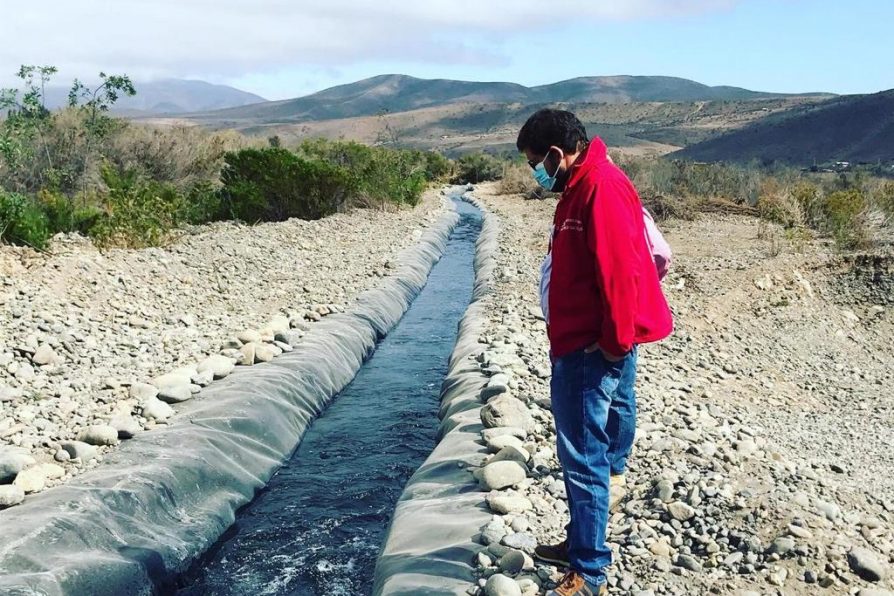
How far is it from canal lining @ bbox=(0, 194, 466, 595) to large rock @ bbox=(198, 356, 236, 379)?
0.50 feet

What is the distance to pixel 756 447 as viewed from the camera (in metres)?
4.54

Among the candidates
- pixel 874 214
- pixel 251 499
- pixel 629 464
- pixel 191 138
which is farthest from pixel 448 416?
pixel 191 138

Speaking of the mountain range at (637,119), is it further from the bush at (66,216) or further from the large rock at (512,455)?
the large rock at (512,455)

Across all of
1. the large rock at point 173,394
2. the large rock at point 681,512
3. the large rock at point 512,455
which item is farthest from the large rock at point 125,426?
the large rock at point 681,512

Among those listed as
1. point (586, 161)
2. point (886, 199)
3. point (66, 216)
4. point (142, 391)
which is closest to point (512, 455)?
point (586, 161)

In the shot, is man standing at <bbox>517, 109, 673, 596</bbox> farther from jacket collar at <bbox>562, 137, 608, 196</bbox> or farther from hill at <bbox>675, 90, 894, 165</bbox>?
hill at <bbox>675, 90, 894, 165</bbox>

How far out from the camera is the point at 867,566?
3.05 m

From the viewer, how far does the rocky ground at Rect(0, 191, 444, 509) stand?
499 centimetres

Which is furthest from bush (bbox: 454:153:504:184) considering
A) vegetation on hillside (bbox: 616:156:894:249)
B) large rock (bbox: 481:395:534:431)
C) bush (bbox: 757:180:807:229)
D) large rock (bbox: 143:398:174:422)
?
large rock (bbox: 481:395:534:431)

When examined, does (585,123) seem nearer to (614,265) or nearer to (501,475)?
(501,475)

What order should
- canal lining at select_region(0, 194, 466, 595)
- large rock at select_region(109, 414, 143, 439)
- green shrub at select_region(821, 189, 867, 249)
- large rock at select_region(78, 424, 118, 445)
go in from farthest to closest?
green shrub at select_region(821, 189, 867, 249), large rock at select_region(109, 414, 143, 439), large rock at select_region(78, 424, 118, 445), canal lining at select_region(0, 194, 466, 595)

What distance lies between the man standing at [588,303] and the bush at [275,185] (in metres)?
14.6

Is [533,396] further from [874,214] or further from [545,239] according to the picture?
[545,239]

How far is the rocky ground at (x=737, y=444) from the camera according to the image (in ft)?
10.5
